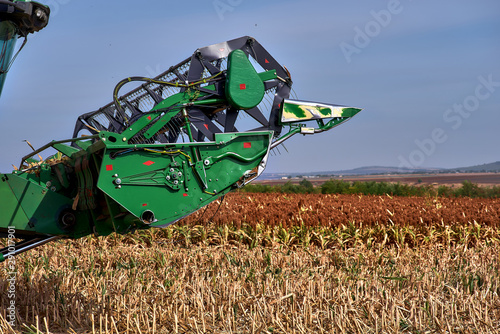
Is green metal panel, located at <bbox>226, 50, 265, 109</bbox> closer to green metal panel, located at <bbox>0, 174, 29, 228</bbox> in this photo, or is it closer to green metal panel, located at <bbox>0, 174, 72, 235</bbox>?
green metal panel, located at <bbox>0, 174, 72, 235</bbox>

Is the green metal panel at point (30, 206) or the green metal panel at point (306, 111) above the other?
the green metal panel at point (306, 111)

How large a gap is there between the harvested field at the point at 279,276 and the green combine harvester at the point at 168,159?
83 cm

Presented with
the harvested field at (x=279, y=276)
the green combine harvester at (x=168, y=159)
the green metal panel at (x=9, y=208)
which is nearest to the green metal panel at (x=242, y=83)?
the green combine harvester at (x=168, y=159)

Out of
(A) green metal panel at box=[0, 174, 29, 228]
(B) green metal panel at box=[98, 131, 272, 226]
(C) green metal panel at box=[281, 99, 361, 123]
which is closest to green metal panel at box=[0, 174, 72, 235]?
(A) green metal panel at box=[0, 174, 29, 228]

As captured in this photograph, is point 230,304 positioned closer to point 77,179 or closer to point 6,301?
point 77,179

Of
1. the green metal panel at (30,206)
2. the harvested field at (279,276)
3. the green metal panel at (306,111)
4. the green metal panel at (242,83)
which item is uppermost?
the green metal panel at (242,83)

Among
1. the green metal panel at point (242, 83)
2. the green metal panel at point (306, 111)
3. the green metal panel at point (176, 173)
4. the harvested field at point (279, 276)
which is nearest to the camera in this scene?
the green metal panel at point (176, 173)

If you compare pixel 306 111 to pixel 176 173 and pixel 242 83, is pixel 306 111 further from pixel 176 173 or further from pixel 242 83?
pixel 176 173

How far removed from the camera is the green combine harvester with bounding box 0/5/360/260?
13.5ft

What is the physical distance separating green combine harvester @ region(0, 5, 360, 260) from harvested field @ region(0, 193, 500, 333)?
832 mm

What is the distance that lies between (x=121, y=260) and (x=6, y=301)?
1.65 m

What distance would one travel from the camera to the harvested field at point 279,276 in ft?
14.0

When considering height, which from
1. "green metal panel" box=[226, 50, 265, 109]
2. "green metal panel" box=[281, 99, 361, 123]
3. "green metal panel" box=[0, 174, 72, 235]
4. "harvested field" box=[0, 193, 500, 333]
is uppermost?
"green metal panel" box=[226, 50, 265, 109]

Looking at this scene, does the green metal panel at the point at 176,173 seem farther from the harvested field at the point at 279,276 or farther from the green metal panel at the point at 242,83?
the harvested field at the point at 279,276
